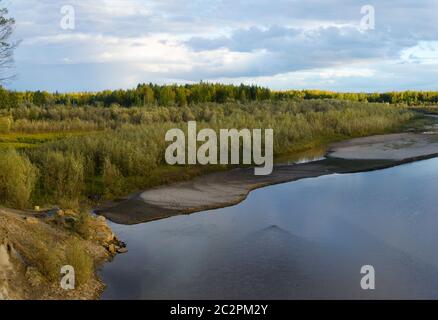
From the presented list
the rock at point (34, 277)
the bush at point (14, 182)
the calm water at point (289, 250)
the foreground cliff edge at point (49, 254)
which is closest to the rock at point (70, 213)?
the foreground cliff edge at point (49, 254)

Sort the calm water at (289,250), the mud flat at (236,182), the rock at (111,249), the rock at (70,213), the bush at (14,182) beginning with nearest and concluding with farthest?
the calm water at (289,250)
the rock at (111,249)
the rock at (70,213)
the bush at (14,182)
the mud flat at (236,182)

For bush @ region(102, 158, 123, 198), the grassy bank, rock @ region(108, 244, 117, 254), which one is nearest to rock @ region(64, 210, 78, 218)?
the grassy bank

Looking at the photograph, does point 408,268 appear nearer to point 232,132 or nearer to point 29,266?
point 29,266

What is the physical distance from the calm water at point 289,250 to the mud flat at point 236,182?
79 cm

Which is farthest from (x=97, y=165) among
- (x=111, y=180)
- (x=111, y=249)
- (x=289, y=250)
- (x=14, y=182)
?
(x=289, y=250)

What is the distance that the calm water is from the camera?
927 centimetres

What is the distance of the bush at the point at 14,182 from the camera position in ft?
47.7

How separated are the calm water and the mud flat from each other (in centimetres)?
79

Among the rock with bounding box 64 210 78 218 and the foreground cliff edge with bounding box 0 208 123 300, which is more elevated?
the rock with bounding box 64 210 78 218

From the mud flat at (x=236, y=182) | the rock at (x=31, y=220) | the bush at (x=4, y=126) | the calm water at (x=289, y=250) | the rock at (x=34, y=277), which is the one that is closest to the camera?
the rock at (x=34, y=277)

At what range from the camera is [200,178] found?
19969 mm

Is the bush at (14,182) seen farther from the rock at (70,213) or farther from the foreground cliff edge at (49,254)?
the foreground cliff edge at (49,254)

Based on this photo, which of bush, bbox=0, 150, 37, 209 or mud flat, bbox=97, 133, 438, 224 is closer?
bush, bbox=0, 150, 37, 209

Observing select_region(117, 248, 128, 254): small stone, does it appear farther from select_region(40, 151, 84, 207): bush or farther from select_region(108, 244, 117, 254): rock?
select_region(40, 151, 84, 207): bush
